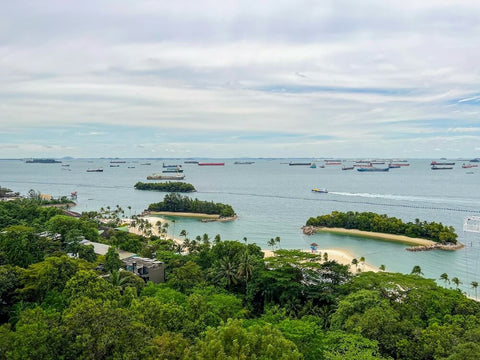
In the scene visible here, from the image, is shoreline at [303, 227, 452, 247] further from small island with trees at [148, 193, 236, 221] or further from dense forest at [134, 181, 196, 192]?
dense forest at [134, 181, 196, 192]

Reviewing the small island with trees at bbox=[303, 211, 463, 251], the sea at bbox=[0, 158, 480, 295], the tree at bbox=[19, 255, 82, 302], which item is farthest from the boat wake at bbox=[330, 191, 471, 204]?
the tree at bbox=[19, 255, 82, 302]

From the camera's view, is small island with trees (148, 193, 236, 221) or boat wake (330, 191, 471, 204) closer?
small island with trees (148, 193, 236, 221)

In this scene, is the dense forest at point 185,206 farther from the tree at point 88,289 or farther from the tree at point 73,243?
the tree at point 88,289

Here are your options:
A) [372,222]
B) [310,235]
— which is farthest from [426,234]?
[310,235]

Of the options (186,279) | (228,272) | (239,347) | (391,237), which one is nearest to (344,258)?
(391,237)

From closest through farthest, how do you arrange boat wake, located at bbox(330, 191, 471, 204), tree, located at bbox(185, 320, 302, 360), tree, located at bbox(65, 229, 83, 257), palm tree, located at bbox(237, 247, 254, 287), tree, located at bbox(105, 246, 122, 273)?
tree, located at bbox(185, 320, 302, 360) < tree, located at bbox(105, 246, 122, 273) < tree, located at bbox(65, 229, 83, 257) < palm tree, located at bbox(237, 247, 254, 287) < boat wake, located at bbox(330, 191, 471, 204)

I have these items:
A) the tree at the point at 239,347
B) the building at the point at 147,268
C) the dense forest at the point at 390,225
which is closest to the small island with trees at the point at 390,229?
the dense forest at the point at 390,225
